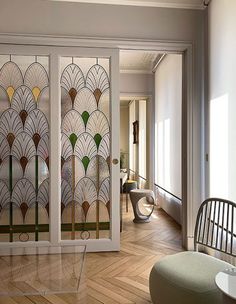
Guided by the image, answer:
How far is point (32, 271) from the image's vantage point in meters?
2.09

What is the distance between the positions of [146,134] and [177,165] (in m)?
1.96

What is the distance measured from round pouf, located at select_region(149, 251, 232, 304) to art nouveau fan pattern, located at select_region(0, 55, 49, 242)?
1.59 metres

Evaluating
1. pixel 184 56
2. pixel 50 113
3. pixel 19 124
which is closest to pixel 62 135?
pixel 50 113

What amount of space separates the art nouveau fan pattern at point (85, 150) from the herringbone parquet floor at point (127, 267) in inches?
14.1

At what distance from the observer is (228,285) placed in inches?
50.7

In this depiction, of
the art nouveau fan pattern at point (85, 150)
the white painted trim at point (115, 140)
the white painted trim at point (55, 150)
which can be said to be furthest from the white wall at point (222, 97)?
the white painted trim at point (55, 150)

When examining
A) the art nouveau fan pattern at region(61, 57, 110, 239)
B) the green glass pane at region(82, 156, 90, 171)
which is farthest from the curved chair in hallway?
the green glass pane at region(82, 156, 90, 171)

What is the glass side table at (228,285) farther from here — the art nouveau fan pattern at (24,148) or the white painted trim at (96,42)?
the white painted trim at (96,42)

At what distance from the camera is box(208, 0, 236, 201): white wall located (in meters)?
2.56

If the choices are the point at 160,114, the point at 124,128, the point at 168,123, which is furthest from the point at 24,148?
the point at 124,128

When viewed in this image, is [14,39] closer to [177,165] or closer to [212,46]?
[212,46]

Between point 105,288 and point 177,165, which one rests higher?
point 177,165

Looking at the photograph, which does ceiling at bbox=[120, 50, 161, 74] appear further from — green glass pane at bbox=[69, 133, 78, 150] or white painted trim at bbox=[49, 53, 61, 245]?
green glass pane at bbox=[69, 133, 78, 150]

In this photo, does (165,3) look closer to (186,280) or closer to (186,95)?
(186,95)
